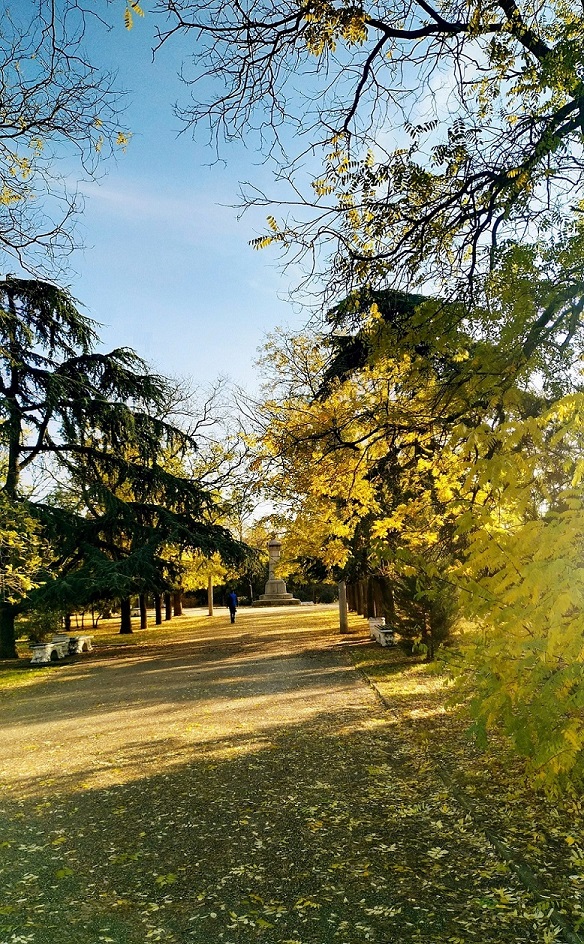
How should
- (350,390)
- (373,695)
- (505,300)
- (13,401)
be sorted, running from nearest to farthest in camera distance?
(505,300) < (350,390) < (373,695) < (13,401)

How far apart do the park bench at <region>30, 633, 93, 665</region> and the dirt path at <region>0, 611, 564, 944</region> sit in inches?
312

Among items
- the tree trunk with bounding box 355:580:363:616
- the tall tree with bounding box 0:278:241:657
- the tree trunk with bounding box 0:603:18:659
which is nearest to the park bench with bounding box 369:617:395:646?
the tall tree with bounding box 0:278:241:657

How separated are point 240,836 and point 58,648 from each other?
1471 centimetres

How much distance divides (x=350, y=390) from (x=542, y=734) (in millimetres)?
6397

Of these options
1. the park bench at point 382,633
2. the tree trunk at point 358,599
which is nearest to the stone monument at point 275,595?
the tree trunk at point 358,599

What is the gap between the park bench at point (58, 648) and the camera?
1692 centimetres

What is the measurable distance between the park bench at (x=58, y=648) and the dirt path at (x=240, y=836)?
26.0 ft

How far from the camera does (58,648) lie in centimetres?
1788

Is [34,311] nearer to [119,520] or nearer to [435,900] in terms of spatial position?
[119,520]

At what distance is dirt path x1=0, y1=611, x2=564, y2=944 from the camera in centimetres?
343

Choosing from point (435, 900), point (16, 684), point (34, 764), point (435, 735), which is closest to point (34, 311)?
point (16, 684)

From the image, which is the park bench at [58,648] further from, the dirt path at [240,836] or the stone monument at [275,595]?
the stone monument at [275,595]

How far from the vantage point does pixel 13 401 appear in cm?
1753

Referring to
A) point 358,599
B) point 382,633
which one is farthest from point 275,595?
point 382,633
